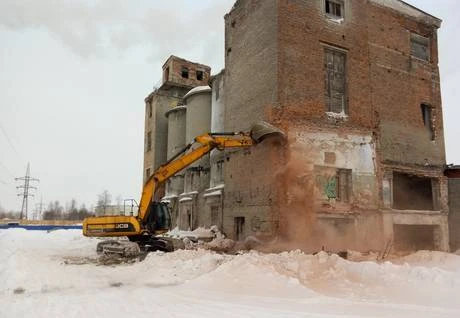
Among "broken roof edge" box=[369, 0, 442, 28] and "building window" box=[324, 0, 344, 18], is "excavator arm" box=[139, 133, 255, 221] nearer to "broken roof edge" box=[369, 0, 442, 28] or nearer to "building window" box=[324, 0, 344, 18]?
"building window" box=[324, 0, 344, 18]

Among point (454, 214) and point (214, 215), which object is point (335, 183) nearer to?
point (214, 215)

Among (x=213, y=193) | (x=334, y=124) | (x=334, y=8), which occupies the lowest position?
(x=213, y=193)

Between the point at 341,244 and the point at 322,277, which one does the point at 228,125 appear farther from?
the point at 322,277

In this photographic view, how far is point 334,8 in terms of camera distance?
18719 millimetres

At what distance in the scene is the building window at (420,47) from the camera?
830 inches

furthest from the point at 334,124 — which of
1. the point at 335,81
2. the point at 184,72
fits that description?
the point at 184,72

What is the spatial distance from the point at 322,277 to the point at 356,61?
37.8ft

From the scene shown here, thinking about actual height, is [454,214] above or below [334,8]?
below

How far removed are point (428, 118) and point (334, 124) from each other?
22.4 feet

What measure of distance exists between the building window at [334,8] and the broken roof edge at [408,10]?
6.65 ft

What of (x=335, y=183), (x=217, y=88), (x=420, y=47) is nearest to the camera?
(x=335, y=183)

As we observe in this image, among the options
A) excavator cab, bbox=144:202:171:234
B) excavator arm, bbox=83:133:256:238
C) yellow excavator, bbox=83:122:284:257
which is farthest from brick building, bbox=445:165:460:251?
excavator cab, bbox=144:202:171:234

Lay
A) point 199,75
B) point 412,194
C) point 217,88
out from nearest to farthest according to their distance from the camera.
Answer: point 412,194
point 217,88
point 199,75

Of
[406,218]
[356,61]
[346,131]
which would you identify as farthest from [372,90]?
[406,218]
